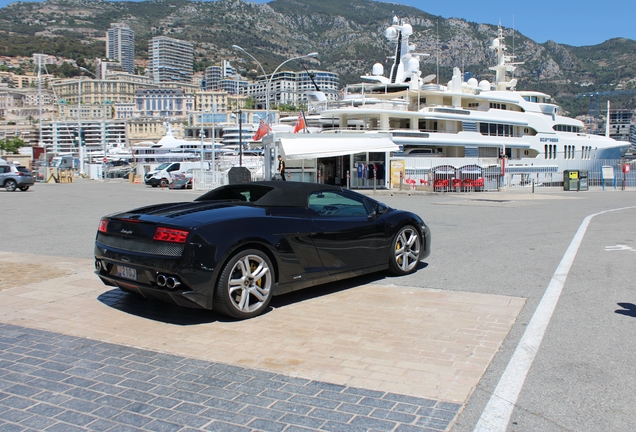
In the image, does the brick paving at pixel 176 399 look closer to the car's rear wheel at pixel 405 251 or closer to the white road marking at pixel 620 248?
the car's rear wheel at pixel 405 251

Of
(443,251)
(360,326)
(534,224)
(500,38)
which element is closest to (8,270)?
(360,326)

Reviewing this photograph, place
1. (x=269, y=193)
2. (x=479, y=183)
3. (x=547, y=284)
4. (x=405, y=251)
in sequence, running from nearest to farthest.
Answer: (x=269, y=193)
(x=547, y=284)
(x=405, y=251)
(x=479, y=183)

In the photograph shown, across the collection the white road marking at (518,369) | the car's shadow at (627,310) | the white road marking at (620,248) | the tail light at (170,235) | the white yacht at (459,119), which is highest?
the white yacht at (459,119)

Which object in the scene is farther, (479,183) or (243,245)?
(479,183)

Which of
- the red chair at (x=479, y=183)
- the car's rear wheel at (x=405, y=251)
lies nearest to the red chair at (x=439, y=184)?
the red chair at (x=479, y=183)

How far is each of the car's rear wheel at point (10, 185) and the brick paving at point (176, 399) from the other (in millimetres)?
30995

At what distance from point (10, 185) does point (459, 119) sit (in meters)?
29.3

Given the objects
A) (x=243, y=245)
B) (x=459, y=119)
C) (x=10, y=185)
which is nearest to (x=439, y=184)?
(x=459, y=119)

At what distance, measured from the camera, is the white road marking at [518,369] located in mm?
3464

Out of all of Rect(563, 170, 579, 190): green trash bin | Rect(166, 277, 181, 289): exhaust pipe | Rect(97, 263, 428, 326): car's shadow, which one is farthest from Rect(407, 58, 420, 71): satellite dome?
Rect(166, 277, 181, 289): exhaust pipe

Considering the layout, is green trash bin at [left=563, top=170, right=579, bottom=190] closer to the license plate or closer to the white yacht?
the white yacht

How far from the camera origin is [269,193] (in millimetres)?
6492

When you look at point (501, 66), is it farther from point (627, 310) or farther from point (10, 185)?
point (627, 310)

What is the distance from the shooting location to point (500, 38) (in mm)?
48938
